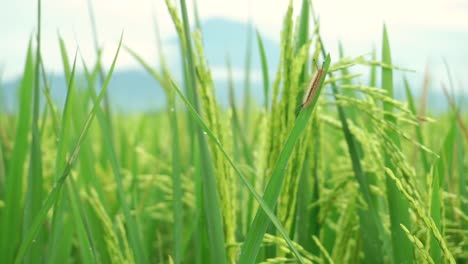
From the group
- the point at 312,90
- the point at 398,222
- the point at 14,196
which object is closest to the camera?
the point at 312,90

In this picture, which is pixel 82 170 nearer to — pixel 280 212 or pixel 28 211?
pixel 28 211

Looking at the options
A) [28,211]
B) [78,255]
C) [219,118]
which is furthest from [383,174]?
[78,255]

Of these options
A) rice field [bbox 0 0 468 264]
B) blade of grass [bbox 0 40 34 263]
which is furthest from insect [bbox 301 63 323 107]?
blade of grass [bbox 0 40 34 263]

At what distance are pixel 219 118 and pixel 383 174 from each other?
0.22 m

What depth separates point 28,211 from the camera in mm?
742

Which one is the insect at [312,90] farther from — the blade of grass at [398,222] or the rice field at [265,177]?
the blade of grass at [398,222]

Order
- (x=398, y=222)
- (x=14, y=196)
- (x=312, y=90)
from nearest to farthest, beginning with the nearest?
(x=312, y=90)
(x=398, y=222)
(x=14, y=196)

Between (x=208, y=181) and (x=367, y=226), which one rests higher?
(x=208, y=181)

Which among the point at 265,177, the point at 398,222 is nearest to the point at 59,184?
the point at 265,177

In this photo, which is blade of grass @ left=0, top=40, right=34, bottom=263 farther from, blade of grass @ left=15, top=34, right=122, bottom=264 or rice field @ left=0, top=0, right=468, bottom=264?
blade of grass @ left=15, top=34, right=122, bottom=264

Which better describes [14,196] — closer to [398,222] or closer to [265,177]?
[265,177]

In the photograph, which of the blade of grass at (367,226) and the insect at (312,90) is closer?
the insect at (312,90)

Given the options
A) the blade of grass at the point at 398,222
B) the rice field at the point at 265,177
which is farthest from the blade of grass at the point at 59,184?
the blade of grass at the point at 398,222

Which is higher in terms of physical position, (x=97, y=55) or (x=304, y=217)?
(x=97, y=55)
